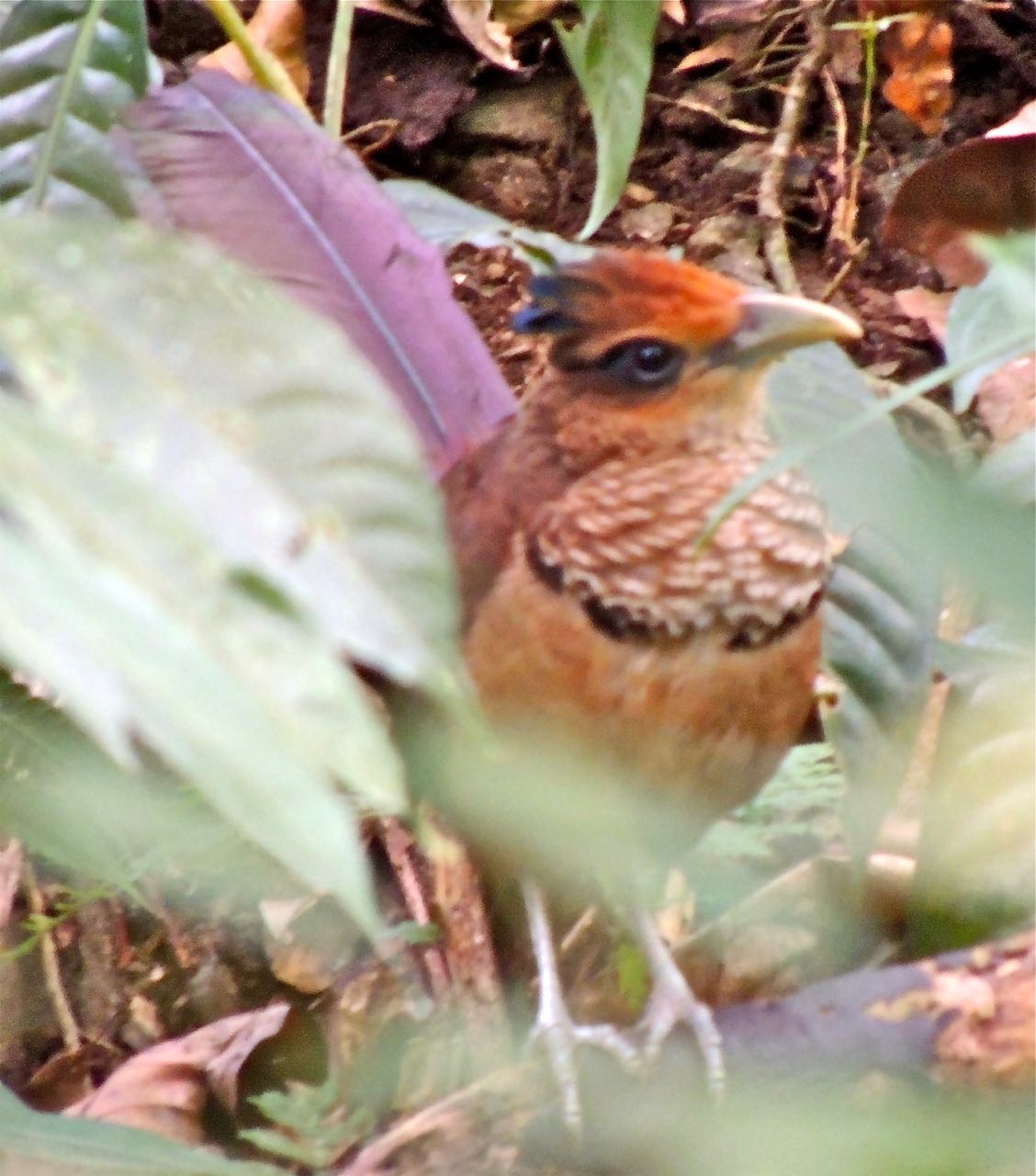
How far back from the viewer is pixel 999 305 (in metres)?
1.47

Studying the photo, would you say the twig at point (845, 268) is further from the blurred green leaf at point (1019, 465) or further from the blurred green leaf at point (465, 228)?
the blurred green leaf at point (1019, 465)

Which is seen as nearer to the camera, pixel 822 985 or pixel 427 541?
pixel 427 541

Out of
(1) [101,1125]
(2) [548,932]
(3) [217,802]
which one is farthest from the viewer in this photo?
(2) [548,932]

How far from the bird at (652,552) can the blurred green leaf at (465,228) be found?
0.13 metres

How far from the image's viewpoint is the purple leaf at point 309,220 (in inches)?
71.1

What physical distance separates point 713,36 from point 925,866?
2427 mm

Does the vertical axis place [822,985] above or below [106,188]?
below

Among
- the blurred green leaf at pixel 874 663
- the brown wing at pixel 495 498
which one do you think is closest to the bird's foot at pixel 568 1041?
the blurred green leaf at pixel 874 663

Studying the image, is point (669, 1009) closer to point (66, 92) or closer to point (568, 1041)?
point (568, 1041)

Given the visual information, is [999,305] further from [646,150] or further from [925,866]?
[646,150]

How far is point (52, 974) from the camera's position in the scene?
2533 mm

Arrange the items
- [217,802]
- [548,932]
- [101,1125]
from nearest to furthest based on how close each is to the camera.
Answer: [217,802] → [101,1125] → [548,932]

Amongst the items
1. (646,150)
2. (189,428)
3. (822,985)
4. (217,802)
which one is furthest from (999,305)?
(646,150)

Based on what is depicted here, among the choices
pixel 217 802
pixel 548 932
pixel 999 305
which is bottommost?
pixel 548 932
